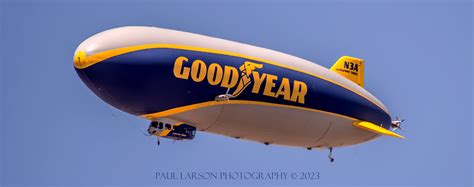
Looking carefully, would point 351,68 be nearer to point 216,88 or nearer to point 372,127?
point 372,127

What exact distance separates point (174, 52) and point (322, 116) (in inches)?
267

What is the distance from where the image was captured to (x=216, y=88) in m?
36.1

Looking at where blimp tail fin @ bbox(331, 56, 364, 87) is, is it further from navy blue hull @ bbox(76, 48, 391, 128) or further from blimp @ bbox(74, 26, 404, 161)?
navy blue hull @ bbox(76, 48, 391, 128)

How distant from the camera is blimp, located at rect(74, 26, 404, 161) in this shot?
34.7 m

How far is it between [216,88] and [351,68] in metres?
9.77

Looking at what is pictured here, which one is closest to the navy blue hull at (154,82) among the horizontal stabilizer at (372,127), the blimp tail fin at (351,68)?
the horizontal stabilizer at (372,127)

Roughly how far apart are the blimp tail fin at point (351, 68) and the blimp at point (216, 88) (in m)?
2.47

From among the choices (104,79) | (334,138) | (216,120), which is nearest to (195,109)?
(216,120)

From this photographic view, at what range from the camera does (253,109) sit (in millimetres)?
37250

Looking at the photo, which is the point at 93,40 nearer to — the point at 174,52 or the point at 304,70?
the point at 174,52

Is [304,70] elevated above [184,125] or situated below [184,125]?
above

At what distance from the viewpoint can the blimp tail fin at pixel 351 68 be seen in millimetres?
44031

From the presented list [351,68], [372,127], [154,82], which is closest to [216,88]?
[154,82]

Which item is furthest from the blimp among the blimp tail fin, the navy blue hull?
the blimp tail fin
